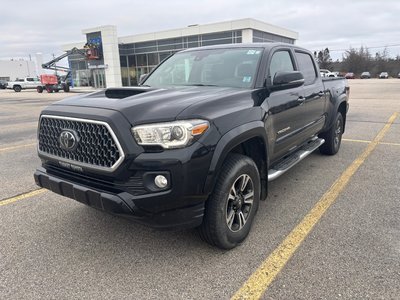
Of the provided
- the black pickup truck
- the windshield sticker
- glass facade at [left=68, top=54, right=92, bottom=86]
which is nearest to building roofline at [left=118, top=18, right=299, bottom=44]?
glass facade at [left=68, top=54, right=92, bottom=86]

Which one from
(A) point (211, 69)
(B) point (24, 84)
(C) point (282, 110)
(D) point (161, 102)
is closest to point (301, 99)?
(C) point (282, 110)

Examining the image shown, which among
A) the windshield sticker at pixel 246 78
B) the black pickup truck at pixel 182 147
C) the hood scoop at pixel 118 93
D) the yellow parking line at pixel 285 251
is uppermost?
the windshield sticker at pixel 246 78

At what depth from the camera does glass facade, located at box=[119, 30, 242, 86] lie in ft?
126

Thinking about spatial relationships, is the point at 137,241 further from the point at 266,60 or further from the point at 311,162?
the point at 311,162

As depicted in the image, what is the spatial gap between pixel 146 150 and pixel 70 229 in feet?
5.24

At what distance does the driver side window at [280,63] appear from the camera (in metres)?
3.96

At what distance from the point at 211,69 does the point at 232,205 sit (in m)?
1.73

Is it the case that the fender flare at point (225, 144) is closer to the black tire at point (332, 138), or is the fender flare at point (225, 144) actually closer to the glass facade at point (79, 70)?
the black tire at point (332, 138)

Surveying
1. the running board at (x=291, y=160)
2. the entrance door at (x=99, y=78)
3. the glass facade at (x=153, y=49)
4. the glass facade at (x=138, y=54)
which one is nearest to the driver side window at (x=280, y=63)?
the running board at (x=291, y=160)

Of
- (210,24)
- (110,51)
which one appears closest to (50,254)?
(210,24)

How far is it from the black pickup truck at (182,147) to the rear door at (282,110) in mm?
20

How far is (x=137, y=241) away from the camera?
3.33 metres

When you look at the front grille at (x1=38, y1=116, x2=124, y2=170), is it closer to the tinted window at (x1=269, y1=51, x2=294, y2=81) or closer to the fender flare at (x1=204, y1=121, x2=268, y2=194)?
the fender flare at (x1=204, y1=121, x2=268, y2=194)

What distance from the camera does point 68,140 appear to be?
9.53 feet
